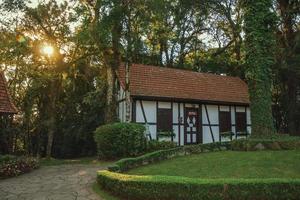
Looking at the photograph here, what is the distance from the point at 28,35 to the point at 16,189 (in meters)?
12.3

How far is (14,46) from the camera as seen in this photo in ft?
64.6

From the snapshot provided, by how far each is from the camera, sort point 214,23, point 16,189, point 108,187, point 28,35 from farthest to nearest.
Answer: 1. point 214,23
2. point 28,35
3. point 16,189
4. point 108,187

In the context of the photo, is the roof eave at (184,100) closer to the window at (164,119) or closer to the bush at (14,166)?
the window at (164,119)

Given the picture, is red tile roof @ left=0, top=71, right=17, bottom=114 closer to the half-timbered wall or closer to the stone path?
the stone path

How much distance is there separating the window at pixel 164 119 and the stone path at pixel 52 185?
23.9 feet

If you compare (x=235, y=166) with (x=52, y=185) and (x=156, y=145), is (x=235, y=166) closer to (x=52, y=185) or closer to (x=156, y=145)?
(x=52, y=185)

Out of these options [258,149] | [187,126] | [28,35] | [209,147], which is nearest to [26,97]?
[28,35]

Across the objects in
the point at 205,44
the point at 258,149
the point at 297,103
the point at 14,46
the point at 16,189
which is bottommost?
the point at 16,189

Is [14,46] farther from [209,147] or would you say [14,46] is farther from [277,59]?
[277,59]

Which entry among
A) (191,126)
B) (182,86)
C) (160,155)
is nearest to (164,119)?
(191,126)

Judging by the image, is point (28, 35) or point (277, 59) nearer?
point (28, 35)

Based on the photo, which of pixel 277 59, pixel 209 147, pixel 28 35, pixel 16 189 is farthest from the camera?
pixel 277 59

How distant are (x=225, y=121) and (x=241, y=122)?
4.68 ft

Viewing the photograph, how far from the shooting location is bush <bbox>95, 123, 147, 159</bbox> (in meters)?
17.0
